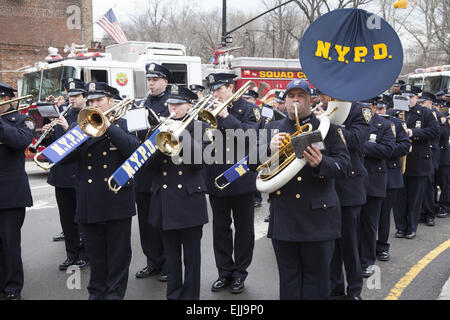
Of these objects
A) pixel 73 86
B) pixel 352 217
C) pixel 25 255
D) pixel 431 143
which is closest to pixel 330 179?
pixel 352 217

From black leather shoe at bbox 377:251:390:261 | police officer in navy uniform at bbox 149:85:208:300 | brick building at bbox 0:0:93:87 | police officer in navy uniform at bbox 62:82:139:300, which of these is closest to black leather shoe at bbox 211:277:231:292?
police officer in navy uniform at bbox 149:85:208:300

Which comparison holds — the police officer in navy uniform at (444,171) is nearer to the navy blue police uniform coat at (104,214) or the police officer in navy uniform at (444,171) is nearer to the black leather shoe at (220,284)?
the black leather shoe at (220,284)

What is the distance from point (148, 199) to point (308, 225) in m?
2.32

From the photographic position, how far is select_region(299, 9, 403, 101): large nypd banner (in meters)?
3.60

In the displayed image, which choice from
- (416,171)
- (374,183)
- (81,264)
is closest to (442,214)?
(416,171)

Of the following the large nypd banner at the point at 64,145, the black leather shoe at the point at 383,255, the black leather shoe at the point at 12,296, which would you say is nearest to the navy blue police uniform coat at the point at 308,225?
the large nypd banner at the point at 64,145

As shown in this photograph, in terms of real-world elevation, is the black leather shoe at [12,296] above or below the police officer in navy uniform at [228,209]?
below

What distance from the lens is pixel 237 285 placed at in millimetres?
4832

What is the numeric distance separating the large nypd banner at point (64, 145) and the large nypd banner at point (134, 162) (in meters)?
0.48

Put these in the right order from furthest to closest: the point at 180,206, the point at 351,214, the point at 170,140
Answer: the point at 351,214 → the point at 180,206 → the point at 170,140

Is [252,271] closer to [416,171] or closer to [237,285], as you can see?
[237,285]

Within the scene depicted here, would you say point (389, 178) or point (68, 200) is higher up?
point (389, 178)

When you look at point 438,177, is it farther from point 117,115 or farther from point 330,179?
point 117,115

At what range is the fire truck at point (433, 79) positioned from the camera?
1564cm
